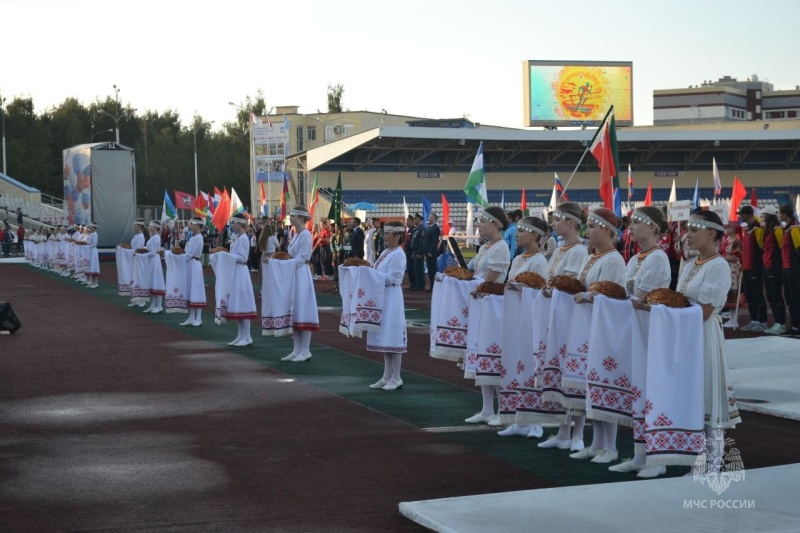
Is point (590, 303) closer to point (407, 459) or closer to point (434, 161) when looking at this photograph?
point (407, 459)

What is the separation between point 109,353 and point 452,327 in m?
7.32

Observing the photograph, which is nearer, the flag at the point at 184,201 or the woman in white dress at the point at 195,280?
the woman in white dress at the point at 195,280

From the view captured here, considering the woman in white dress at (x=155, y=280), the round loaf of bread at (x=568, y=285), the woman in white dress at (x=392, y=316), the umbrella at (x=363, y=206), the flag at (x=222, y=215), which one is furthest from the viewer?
the umbrella at (x=363, y=206)

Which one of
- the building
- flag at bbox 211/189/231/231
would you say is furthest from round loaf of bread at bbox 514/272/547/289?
the building

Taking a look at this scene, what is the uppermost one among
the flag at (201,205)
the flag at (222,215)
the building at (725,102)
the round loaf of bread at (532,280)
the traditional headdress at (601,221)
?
the building at (725,102)

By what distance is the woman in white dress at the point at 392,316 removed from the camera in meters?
11.6

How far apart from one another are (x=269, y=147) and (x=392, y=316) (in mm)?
53147

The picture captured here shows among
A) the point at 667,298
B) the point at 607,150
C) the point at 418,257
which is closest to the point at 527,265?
the point at 667,298

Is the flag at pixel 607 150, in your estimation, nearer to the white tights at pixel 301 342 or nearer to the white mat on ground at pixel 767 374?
the white mat on ground at pixel 767 374

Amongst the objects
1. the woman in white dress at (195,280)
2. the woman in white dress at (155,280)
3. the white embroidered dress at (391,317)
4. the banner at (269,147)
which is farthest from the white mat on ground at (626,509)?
the banner at (269,147)

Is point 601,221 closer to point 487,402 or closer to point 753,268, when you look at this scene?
point 487,402

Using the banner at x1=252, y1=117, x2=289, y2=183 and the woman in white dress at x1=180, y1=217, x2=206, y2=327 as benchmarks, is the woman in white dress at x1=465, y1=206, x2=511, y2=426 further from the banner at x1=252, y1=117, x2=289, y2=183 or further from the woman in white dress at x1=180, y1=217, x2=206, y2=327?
the banner at x1=252, y1=117, x2=289, y2=183

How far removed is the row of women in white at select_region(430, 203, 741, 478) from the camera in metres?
7.11

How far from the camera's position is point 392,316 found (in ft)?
38.2
